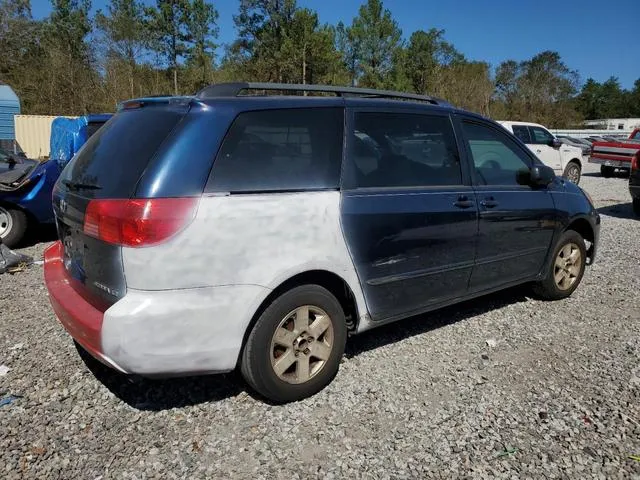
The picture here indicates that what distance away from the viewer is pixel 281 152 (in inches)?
114

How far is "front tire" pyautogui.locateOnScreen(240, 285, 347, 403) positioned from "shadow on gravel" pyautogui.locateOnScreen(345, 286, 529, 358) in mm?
623

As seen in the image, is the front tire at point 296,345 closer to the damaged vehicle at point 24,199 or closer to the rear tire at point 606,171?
the damaged vehicle at point 24,199

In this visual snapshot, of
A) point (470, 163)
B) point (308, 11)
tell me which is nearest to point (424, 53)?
point (308, 11)

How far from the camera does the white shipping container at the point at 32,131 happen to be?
78.3 feet

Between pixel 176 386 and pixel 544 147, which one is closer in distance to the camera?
pixel 176 386

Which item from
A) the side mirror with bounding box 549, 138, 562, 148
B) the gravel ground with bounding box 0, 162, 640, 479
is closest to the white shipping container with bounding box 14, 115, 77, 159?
the side mirror with bounding box 549, 138, 562, 148

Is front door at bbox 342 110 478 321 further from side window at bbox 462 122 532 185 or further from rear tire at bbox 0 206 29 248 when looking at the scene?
rear tire at bbox 0 206 29 248

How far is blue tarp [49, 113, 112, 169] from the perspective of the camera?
745 cm

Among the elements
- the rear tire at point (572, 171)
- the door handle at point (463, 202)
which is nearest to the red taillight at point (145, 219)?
the door handle at point (463, 202)

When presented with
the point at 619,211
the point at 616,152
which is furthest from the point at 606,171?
the point at 619,211

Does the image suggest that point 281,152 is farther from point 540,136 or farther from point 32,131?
point 32,131

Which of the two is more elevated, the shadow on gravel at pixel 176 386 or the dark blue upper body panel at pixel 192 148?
the dark blue upper body panel at pixel 192 148

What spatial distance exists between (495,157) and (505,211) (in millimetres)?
515

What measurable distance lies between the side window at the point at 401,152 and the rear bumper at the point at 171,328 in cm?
105
